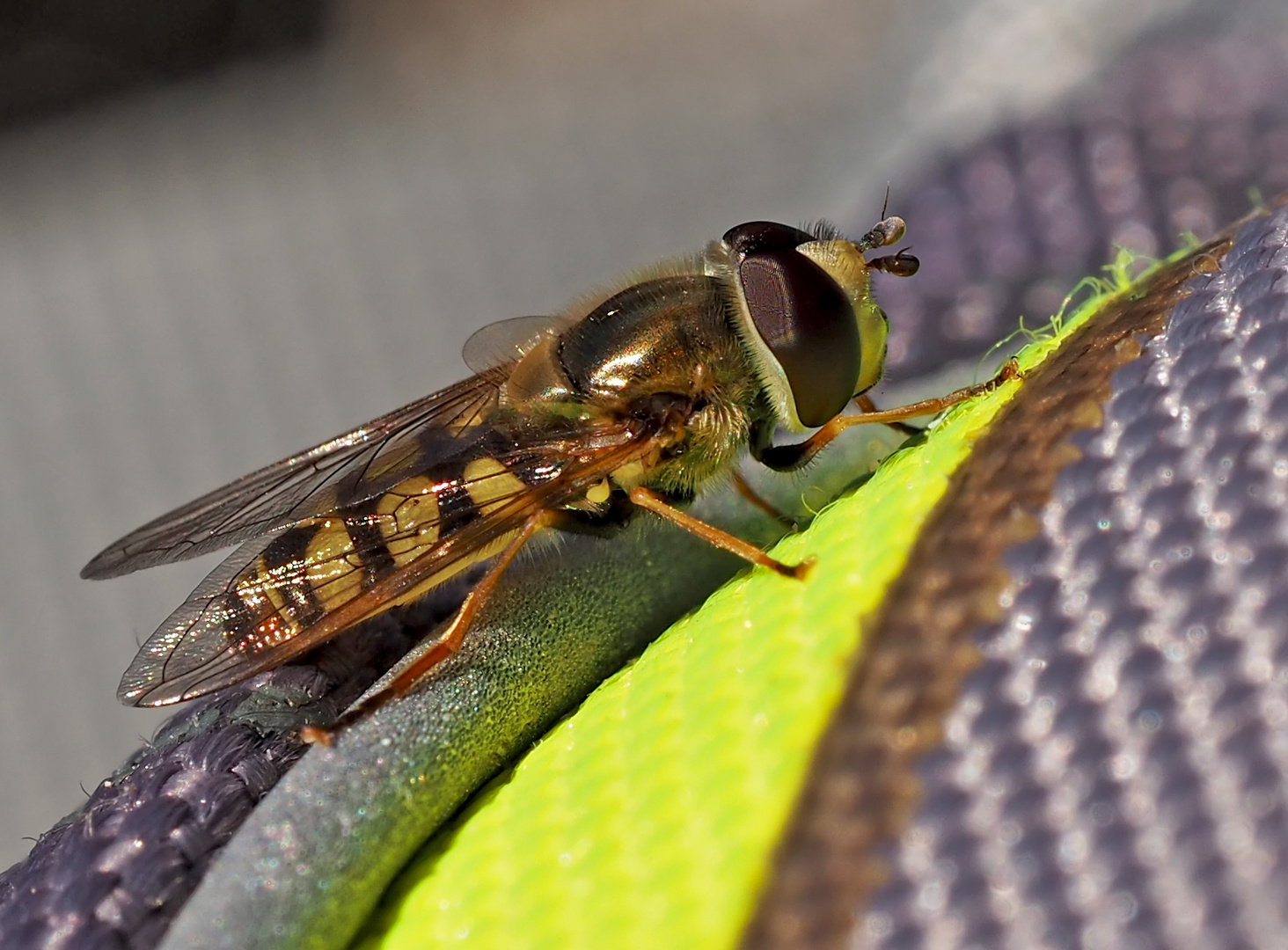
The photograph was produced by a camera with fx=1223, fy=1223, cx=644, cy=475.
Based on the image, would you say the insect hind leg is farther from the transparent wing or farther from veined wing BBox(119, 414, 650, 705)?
the transparent wing

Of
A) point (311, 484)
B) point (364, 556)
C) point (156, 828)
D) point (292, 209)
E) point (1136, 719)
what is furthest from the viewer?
point (292, 209)

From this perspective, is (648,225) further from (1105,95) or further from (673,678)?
(673,678)

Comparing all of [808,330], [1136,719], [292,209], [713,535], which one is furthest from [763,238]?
[292,209]

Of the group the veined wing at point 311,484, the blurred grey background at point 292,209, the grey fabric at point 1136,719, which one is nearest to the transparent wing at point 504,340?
the veined wing at point 311,484

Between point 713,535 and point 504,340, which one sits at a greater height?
point 504,340

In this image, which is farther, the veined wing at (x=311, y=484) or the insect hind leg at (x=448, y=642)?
the veined wing at (x=311, y=484)

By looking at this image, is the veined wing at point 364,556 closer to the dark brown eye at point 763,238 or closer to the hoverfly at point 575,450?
the hoverfly at point 575,450

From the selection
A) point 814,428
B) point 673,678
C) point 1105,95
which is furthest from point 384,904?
point 1105,95

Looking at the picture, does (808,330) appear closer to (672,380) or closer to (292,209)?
(672,380)
